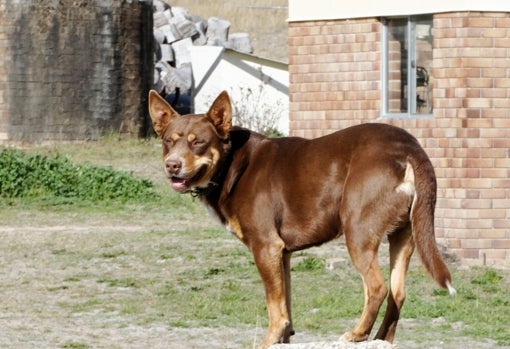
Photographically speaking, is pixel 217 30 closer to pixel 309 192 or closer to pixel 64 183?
pixel 64 183

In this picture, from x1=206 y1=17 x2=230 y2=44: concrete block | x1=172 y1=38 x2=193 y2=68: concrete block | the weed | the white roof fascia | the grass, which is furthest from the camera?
x1=206 y1=17 x2=230 y2=44: concrete block

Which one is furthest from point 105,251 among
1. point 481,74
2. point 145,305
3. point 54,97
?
point 54,97

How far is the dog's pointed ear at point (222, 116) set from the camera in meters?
9.00

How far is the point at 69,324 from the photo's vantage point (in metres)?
11.7

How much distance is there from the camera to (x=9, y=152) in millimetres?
23141

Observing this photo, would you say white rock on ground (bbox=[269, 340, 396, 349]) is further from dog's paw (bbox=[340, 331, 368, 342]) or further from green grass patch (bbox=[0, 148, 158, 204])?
green grass patch (bbox=[0, 148, 158, 204])

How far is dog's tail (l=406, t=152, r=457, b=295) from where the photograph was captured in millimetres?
8266

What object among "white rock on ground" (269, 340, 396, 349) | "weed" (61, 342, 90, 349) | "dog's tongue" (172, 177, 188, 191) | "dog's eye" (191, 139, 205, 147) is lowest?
"weed" (61, 342, 90, 349)

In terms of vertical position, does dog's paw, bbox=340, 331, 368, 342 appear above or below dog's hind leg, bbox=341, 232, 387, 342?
below

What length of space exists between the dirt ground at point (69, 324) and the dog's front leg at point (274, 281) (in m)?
0.44

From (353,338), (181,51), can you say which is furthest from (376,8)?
(181,51)

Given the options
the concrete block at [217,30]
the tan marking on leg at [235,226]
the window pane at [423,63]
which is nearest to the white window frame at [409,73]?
the window pane at [423,63]

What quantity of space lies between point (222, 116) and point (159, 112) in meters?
0.48

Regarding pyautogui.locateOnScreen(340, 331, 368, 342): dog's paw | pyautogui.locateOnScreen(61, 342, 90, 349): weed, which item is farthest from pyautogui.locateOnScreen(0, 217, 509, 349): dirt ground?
pyautogui.locateOnScreen(340, 331, 368, 342): dog's paw
